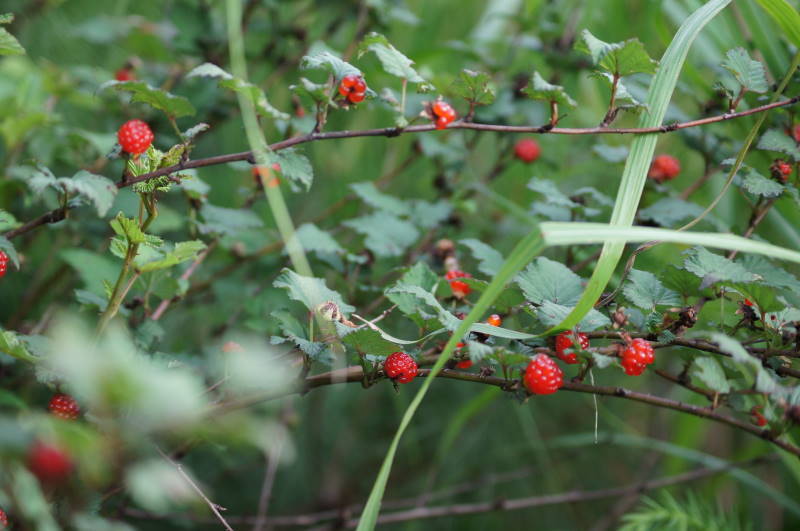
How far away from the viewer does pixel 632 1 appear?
1.30 meters

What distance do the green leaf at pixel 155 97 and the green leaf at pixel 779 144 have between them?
1.74 ft

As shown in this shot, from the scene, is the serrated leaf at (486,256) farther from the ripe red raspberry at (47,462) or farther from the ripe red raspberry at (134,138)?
the ripe red raspberry at (47,462)

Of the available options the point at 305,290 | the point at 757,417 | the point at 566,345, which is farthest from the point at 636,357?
the point at 305,290

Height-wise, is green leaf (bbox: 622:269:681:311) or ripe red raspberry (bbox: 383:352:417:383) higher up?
green leaf (bbox: 622:269:681:311)

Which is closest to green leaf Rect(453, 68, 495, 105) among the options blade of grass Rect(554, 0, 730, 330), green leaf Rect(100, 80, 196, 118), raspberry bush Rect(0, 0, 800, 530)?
raspberry bush Rect(0, 0, 800, 530)

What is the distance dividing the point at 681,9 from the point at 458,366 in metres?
0.74

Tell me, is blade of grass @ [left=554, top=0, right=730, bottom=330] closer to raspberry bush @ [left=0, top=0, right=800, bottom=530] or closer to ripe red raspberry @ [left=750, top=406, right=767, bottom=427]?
raspberry bush @ [left=0, top=0, right=800, bottom=530]

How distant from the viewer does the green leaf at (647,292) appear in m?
0.52

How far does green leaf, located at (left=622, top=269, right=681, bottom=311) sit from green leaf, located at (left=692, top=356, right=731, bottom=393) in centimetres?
6

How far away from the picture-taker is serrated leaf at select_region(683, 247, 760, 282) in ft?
1.60

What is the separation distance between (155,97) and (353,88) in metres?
0.17

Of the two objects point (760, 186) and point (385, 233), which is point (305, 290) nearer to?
point (385, 233)

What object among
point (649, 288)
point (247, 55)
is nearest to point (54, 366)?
point (649, 288)

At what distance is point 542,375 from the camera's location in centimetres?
47
